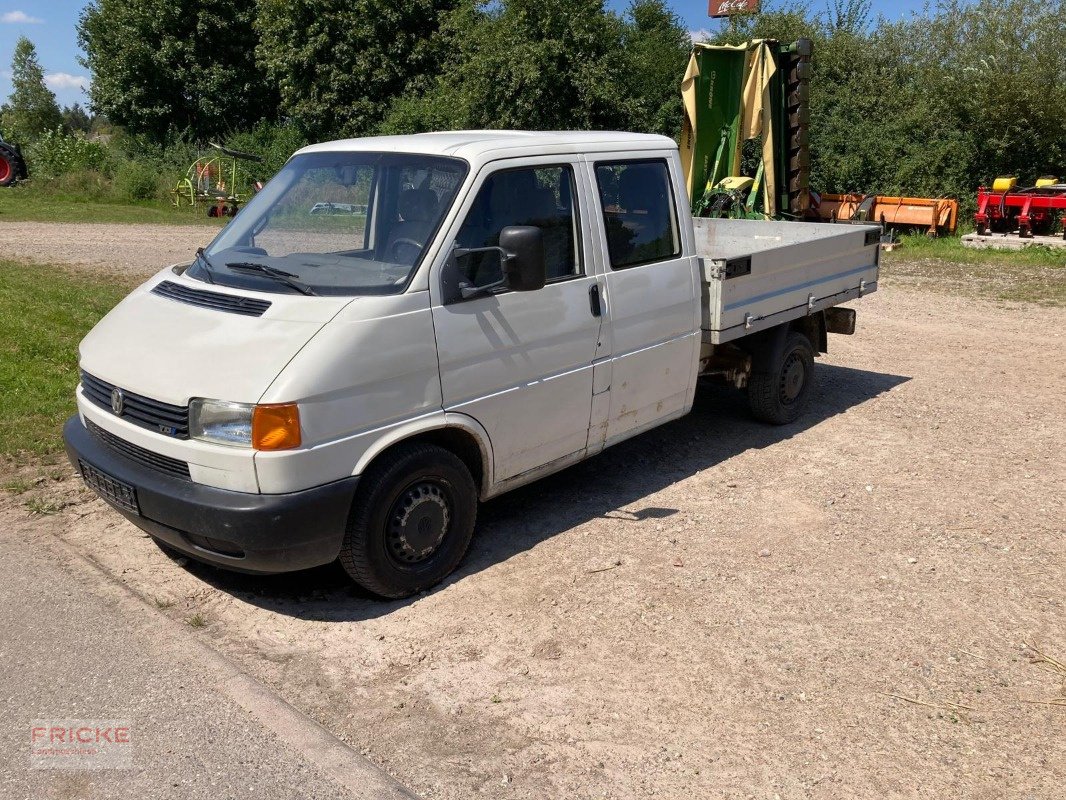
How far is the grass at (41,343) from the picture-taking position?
669 cm

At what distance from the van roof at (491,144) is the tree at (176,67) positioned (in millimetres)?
28330

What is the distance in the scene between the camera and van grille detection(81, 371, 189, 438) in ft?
13.7

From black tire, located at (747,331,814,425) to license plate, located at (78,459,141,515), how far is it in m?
4.57

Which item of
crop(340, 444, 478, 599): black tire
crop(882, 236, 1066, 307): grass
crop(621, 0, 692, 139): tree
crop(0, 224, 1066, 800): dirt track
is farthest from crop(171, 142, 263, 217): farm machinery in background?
crop(340, 444, 478, 599): black tire

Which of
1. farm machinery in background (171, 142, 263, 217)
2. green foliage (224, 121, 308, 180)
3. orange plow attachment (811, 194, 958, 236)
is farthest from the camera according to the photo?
green foliage (224, 121, 308, 180)

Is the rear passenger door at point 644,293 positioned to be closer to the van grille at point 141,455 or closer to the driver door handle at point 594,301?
the driver door handle at point 594,301

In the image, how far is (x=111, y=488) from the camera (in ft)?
14.9

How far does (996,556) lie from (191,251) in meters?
14.6

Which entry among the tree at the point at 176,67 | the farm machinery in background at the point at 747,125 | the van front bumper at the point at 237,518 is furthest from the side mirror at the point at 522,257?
the tree at the point at 176,67

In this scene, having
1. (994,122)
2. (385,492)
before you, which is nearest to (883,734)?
(385,492)

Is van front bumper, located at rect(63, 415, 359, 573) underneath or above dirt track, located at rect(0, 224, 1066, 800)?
above

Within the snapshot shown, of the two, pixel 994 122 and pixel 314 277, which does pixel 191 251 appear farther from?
pixel 994 122

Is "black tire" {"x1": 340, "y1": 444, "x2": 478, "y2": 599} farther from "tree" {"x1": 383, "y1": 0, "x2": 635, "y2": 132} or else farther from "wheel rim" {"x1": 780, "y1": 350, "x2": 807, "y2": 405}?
"tree" {"x1": 383, "y1": 0, "x2": 635, "y2": 132}

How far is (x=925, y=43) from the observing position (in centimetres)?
2270
